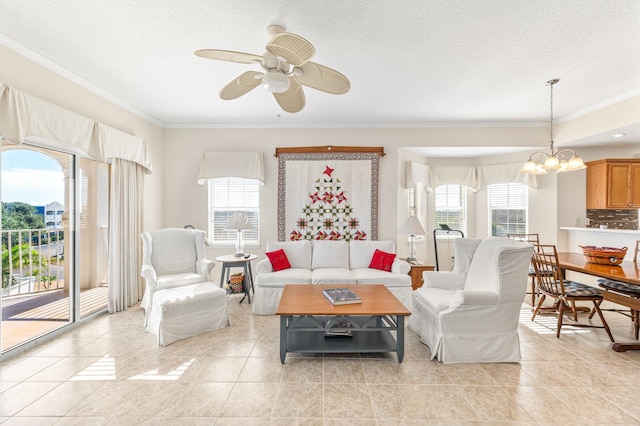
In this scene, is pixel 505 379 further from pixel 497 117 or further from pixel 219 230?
pixel 219 230

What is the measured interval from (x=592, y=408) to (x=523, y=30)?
2.75 m

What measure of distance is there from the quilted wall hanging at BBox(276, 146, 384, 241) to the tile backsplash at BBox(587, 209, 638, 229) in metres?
3.50

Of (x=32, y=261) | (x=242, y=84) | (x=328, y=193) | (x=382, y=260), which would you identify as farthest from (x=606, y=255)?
(x=32, y=261)

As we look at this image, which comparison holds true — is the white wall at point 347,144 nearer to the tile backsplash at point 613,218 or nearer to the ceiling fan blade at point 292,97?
the tile backsplash at point 613,218

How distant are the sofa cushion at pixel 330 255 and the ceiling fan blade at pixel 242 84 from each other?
243cm

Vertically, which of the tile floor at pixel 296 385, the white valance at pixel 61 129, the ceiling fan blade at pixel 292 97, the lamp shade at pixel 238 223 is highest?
the ceiling fan blade at pixel 292 97

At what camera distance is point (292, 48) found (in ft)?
5.51

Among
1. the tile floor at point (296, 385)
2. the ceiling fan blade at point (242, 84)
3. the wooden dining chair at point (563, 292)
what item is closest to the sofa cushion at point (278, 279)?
the tile floor at point (296, 385)

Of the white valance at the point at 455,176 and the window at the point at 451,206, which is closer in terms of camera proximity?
the white valance at the point at 455,176

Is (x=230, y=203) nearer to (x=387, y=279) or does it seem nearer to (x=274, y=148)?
(x=274, y=148)

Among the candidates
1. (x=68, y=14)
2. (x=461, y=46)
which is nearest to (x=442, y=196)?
(x=461, y=46)

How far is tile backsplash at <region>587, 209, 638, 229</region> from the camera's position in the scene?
176 inches

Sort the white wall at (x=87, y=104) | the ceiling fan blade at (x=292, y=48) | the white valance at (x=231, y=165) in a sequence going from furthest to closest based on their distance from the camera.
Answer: the white valance at (x=231, y=165)
the white wall at (x=87, y=104)
the ceiling fan blade at (x=292, y=48)

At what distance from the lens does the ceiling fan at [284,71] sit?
1666mm
